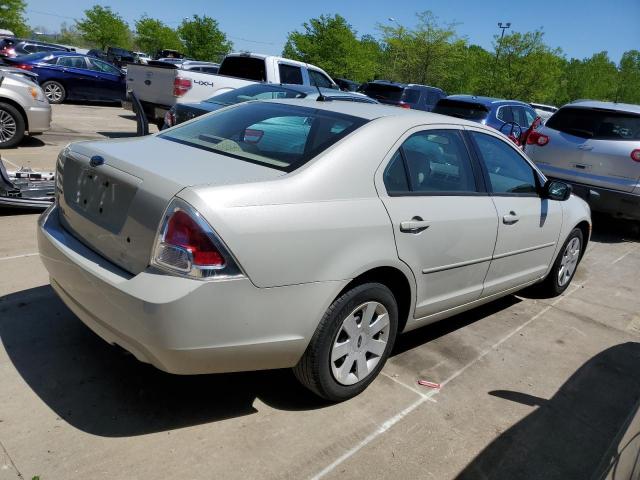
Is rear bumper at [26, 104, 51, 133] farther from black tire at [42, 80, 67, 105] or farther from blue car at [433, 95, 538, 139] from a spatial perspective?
black tire at [42, 80, 67, 105]

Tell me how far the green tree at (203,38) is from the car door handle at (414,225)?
41.0m

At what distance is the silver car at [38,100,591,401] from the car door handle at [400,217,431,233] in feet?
0.04

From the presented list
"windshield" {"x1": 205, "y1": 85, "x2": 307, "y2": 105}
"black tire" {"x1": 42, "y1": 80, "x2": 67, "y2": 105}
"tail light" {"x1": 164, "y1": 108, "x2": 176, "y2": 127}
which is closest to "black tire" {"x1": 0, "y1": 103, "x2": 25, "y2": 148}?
"tail light" {"x1": 164, "y1": 108, "x2": 176, "y2": 127}

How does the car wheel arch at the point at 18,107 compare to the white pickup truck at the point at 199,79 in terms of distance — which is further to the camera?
the white pickup truck at the point at 199,79

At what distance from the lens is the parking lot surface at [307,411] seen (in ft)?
8.25

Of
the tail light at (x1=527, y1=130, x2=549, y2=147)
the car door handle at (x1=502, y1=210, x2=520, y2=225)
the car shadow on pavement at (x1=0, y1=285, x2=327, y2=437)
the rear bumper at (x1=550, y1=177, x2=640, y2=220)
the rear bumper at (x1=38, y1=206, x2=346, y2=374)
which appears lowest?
the car shadow on pavement at (x1=0, y1=285, x2=327, y2=437)

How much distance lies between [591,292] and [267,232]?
14.6 feet

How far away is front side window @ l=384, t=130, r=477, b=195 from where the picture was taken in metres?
3.16

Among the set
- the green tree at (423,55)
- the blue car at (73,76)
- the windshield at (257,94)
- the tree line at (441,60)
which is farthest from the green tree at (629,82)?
the windshield at (257,94)

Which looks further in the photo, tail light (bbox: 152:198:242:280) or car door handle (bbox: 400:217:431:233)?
car door handle (bbox: 400:217:431:233)

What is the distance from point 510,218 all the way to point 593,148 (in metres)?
4.62

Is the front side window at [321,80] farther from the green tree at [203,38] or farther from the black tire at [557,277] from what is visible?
the green tree at [203,38]

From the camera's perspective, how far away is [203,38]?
40406 mm

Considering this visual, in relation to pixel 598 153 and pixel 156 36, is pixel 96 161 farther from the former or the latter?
pixel 156 36
